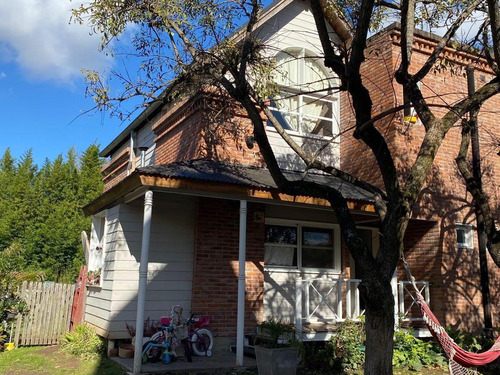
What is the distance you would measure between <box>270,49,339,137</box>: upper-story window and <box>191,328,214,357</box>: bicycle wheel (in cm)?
528

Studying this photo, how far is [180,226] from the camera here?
368 inches

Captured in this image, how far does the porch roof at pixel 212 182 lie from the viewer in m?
7.57

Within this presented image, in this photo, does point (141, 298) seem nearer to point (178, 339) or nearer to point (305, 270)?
point (178, 339)

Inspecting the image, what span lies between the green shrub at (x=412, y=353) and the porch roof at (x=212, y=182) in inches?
101

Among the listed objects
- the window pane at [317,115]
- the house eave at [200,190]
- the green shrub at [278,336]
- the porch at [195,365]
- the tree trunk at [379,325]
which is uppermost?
the window pane at [317,115]

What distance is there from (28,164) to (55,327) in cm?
2468

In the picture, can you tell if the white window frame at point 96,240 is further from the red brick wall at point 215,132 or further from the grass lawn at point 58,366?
the red brick wall at point 215,132

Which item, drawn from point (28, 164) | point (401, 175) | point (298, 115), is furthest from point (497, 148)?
point (28, 164)

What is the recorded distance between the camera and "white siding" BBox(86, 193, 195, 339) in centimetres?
877

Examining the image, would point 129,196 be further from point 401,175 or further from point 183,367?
point 401,175

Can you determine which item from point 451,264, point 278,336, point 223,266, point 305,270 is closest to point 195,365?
point 278,336

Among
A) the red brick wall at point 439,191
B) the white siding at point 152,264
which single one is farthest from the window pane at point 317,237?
the white siding at point 152,264

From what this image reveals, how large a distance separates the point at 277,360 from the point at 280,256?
3.57 meters

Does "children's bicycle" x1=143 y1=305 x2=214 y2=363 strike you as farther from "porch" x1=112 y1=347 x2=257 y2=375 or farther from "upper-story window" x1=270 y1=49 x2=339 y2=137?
"upper-story window" x1=270 y1=49 x2=339 y2=137
